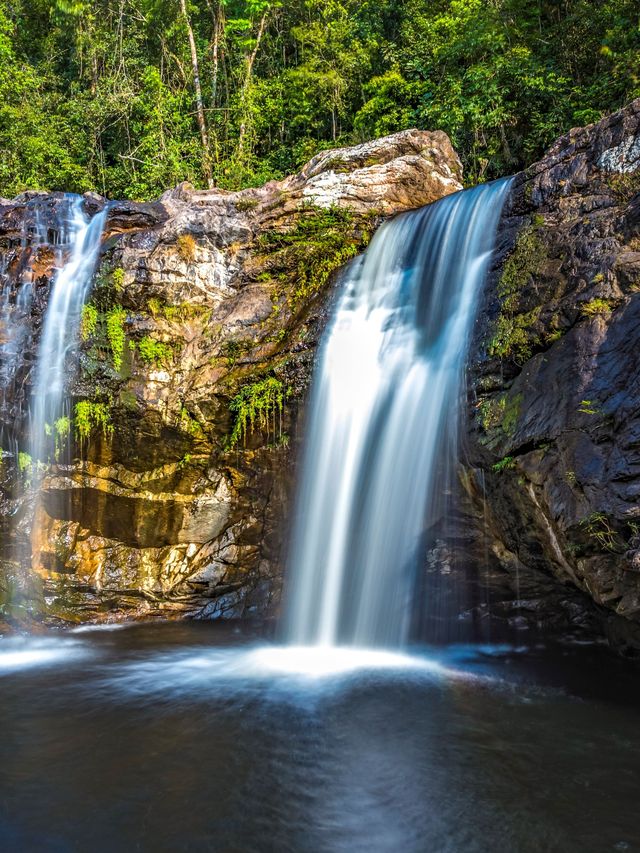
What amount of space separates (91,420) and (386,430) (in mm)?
4416

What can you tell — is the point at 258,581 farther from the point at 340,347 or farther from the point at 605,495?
the point at 605,495

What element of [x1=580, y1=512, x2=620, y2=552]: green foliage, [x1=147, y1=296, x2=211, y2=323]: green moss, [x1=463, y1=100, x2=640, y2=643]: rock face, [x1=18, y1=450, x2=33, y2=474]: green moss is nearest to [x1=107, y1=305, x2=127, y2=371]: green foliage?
[x1=147, y1=296, x2=211, y2=323]: green moss

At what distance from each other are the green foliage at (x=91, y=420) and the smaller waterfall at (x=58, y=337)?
0.80 ft

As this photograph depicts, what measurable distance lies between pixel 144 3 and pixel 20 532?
18274 mm

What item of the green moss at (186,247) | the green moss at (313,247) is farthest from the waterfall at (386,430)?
the green moss at (186,247)

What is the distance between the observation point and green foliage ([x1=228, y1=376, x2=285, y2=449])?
8898 mm

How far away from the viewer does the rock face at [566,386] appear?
5.34 m

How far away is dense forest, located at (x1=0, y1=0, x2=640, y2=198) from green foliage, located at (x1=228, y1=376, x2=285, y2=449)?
367 inches

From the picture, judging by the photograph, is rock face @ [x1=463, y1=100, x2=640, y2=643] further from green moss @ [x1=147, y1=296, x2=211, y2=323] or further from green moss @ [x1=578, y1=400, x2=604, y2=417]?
green moss @ [x1=147, y1=296, x2=211, y2=323]

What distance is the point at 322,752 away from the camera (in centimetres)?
489

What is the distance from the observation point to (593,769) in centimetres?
446

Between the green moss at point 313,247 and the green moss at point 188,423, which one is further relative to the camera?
the green moss at point 313,247

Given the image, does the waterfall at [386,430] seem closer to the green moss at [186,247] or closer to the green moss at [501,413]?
the green moss at [501,413]

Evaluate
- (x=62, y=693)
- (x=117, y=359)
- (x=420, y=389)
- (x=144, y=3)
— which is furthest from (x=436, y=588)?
(x=144, y=3)
